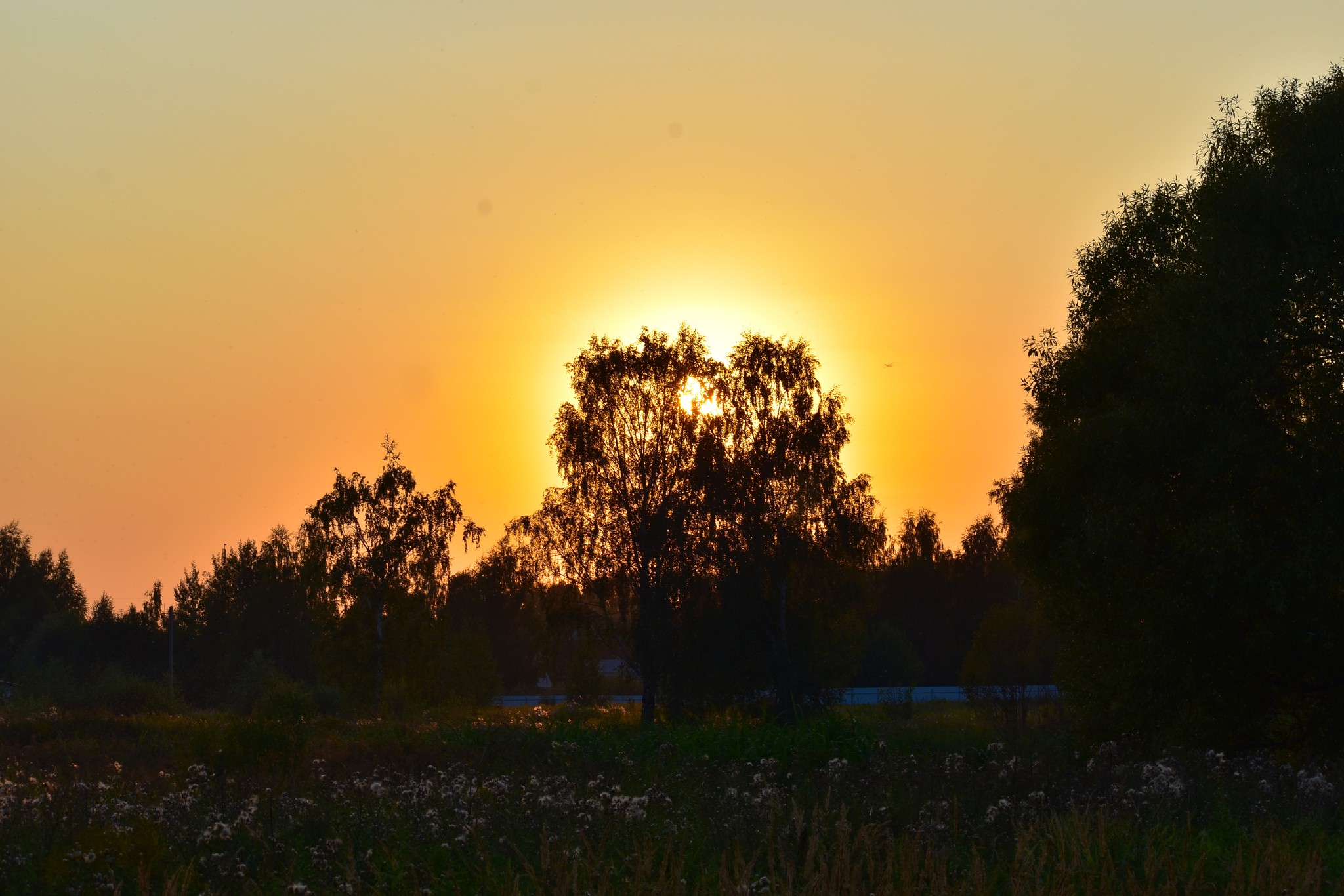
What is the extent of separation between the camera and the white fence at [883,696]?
39500mm

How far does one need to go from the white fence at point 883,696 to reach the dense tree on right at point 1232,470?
13102 millimetres

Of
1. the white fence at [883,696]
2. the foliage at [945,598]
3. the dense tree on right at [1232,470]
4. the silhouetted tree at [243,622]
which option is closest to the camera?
the dense tree on right at [1232,470]

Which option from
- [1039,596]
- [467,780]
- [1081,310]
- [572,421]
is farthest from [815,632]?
[467,780]

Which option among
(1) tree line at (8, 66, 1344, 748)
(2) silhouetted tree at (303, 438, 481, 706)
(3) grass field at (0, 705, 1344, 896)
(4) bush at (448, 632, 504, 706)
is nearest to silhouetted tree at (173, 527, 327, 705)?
(1) tree line at (8, 66, 1344, 748)

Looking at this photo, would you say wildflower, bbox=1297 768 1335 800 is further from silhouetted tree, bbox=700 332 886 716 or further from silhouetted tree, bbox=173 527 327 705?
silhouetted tree, bbox=173 527 327 705

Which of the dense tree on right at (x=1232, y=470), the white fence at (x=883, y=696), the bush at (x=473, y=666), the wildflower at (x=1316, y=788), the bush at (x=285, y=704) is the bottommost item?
the white fence at (x=883, y=696)

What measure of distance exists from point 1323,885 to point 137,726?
23616 mm

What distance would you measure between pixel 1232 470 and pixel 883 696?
27.8m

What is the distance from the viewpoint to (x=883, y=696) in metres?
42.0

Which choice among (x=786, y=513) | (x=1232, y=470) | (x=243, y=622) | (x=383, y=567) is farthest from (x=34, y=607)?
(x=1232, y=470)

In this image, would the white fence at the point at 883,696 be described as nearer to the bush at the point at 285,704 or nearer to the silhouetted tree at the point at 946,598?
the silhouetted tree at the point at 946,598

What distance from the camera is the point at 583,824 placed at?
8.47 metres

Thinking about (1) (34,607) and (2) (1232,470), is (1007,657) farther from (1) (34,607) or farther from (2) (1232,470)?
(1) (34,607)

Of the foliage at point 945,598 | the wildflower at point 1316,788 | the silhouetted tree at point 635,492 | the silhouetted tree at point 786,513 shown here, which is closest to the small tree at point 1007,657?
the silhouetted tree at point 786,513
